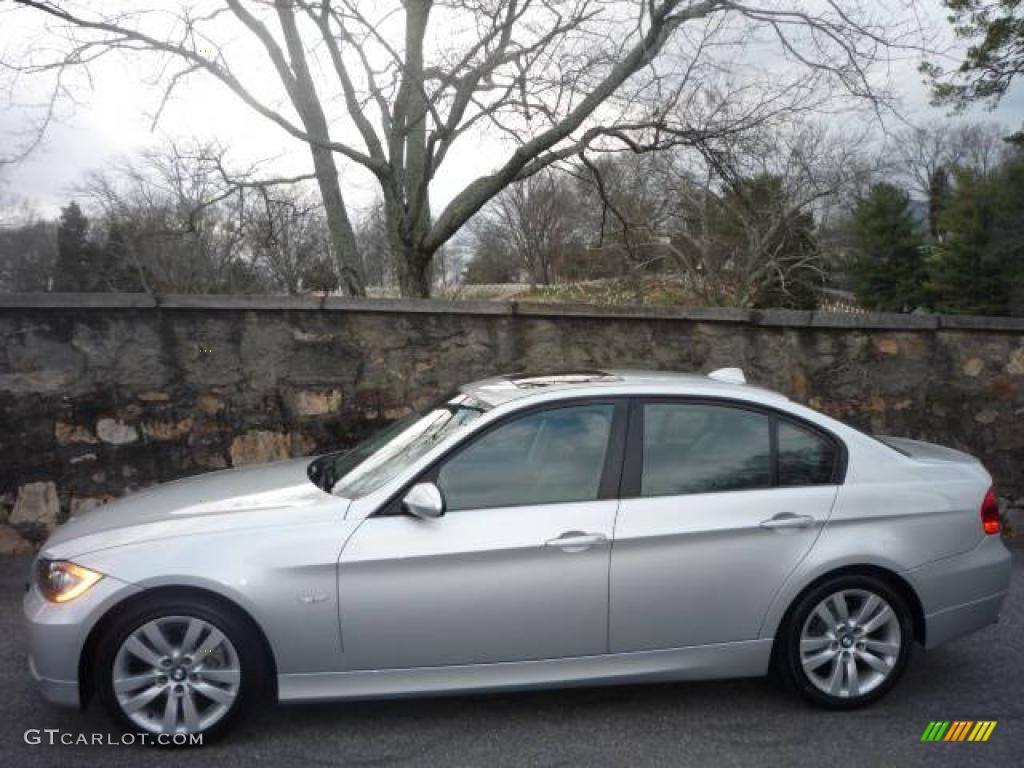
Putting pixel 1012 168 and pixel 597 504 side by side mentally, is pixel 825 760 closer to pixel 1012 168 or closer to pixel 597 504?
pixel 597 504

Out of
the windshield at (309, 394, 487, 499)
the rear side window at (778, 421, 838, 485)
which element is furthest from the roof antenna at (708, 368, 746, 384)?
the windshield at (309, 394, 487, 499)

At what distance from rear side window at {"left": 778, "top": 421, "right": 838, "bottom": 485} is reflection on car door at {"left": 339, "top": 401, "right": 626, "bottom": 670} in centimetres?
82

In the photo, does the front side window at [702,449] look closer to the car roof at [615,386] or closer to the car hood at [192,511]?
the car roof at [615,386]

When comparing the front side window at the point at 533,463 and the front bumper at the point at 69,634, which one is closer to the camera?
the front bumper at the point at 69,634

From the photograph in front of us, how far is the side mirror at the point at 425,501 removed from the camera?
10.8 ft

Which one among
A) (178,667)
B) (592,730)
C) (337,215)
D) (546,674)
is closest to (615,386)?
(546,674)

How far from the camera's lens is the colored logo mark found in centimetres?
339

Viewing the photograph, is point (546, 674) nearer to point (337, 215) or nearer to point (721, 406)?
point (721, 406)

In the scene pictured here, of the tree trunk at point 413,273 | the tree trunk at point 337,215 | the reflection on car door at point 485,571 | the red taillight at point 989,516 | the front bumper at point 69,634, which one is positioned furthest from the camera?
the tree trunk at point 337,215

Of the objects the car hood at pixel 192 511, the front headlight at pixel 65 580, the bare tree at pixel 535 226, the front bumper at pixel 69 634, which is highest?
the bare tree at pixel 535 226

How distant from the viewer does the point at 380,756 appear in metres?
3.21

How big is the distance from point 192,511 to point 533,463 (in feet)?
4.61

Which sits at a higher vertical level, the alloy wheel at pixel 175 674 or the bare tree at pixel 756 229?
the bare tree at pixel 756 229

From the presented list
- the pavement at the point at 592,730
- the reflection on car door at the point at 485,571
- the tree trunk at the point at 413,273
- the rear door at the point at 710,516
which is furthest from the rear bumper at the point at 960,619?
the tree trunk at the point at 413,273
